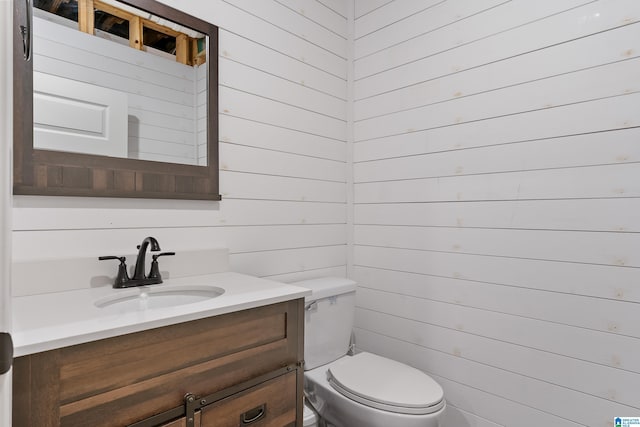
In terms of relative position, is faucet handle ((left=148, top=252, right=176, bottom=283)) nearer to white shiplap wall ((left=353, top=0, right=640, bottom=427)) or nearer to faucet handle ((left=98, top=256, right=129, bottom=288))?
faucet handle ((left=98, top=256, right=129, bottom=288))

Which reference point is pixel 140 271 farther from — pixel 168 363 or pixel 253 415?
pixel 253 415

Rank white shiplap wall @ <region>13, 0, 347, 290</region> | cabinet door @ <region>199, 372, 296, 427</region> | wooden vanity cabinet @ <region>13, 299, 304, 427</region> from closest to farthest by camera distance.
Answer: wooden vanity cabinet @ <region>13, 299, 304, 427</region> < cabinet door @ <region>199, 372, 296, 427</region> < white shiplap wall @ <region>13, 0, 347, 290</region>

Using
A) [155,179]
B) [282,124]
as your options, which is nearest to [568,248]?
[282,124]

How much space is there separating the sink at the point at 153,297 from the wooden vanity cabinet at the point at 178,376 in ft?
0.82

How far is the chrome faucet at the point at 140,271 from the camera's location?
1.22 meters

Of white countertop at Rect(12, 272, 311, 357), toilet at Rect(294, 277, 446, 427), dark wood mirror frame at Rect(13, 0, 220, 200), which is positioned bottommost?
toilet at Rect(294, 277, 446, 427)

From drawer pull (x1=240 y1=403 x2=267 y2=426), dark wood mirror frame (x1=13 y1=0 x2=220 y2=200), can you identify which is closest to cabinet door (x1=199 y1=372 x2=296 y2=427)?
drawer pull (x1=240 y1=403 x2=267 y2=426)

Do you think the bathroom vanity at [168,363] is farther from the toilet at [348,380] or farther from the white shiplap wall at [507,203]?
the white shiplap wall at [507,203]

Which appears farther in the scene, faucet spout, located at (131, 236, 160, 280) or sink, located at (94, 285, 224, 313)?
faucet spout, located at (131, 236, 160, 280)

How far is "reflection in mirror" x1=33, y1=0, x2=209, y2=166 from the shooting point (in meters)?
1.18

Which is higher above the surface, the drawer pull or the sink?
the sink

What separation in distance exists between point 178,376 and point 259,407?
0.31 meters

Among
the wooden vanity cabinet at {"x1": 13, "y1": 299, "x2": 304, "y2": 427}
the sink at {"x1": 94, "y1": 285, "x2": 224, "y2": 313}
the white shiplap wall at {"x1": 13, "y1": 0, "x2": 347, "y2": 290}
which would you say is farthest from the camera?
the white shiplap wall at {"x1": 13, "y1": 0, "x2": 347, "y2": 290}

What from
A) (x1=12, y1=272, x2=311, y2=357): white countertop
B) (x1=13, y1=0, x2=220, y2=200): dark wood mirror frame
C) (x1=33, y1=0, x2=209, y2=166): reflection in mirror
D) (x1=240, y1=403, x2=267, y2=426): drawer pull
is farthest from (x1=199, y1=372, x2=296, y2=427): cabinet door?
(x1=33, y1=0, x2=209, y2=166): reflection in mirror
